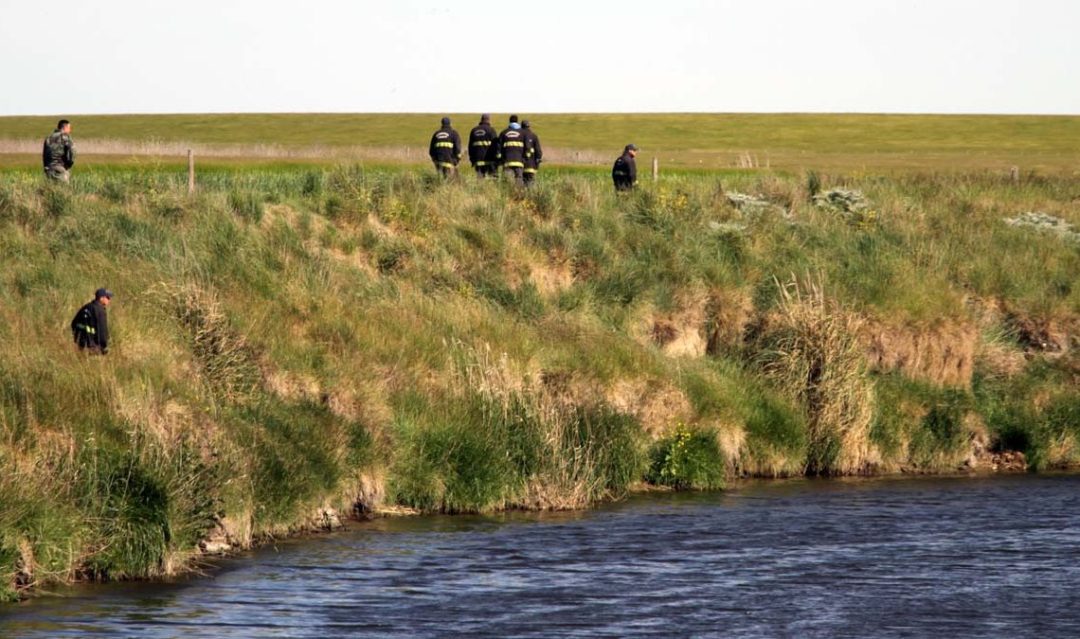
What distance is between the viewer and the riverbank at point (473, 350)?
19.6 m

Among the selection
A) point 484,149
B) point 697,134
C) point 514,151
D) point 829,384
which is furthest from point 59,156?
point 697,134

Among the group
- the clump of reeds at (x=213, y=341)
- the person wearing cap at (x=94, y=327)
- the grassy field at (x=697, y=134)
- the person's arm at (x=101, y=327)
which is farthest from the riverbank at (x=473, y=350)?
the grassy field at (x=697, y=134)

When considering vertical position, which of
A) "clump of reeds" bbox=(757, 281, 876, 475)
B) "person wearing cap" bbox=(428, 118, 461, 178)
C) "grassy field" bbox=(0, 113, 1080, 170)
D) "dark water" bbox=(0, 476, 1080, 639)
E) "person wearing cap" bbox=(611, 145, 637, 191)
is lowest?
"dark water" bbox=(0, 476, 1080, 639)

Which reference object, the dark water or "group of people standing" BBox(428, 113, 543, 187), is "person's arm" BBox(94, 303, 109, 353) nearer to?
the dark water

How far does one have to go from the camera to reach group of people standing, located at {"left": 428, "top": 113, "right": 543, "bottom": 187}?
124 feet

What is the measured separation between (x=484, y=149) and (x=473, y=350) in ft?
45.7

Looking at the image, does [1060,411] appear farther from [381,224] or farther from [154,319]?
[154,319]

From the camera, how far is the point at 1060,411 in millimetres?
29062

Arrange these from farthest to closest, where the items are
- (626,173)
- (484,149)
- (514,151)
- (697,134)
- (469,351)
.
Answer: (697,134)
(626,173)
(484,149)
(514,151)
(469,351)

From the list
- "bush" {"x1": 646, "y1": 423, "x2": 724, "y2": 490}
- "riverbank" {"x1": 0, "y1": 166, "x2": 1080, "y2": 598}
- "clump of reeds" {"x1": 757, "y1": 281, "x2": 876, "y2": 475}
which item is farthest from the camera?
"clump of reeds" {"x1": 757, "y1": 281, "x2": 876, "y2": 475}

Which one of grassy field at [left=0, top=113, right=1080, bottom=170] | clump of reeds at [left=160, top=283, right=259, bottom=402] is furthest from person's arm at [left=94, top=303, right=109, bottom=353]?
grassy field at [left=0, top=113, right=1080, bottom=170]

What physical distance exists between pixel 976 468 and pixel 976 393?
2.07 metres

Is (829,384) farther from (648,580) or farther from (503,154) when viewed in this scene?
(503,154)

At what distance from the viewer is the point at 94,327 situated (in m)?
21.6
